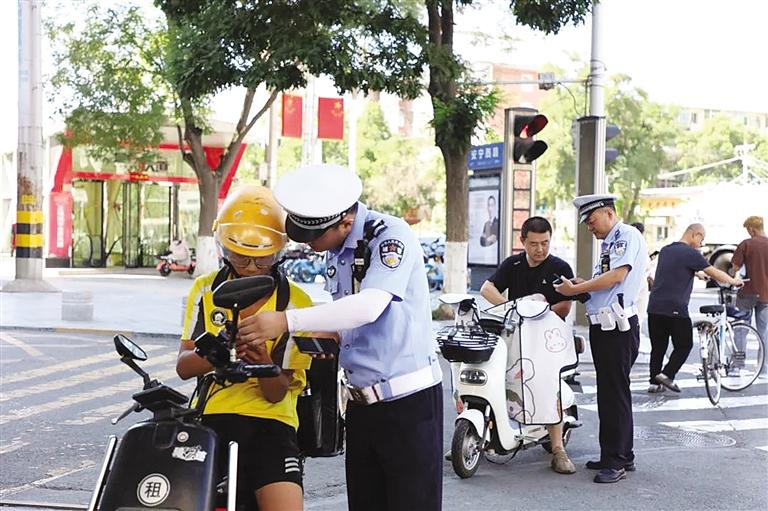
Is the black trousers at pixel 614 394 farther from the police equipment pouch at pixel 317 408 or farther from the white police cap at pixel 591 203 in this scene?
the police equipment pouch at pixel 317 408

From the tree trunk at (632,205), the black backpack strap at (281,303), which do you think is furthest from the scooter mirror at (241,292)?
the tree trunk at (632,205)

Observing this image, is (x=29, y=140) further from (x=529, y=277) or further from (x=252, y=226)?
(x=252, y=226)

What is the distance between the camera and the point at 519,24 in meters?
14.2

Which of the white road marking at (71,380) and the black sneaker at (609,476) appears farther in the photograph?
the white road marking at (71,380)

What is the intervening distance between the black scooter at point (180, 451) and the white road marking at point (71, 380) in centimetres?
642


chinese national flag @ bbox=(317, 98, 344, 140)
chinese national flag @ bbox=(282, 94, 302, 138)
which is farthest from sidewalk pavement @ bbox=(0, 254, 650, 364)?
chinese national flag @ bbox=(317, 98, 344, 140)

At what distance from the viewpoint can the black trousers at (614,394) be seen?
6203 mm


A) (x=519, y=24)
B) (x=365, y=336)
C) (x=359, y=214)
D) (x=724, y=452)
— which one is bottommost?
(x=724, y=452)

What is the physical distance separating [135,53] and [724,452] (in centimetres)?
1989

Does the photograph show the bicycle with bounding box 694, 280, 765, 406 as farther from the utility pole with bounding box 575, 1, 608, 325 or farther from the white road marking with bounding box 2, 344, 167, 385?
the white road marking with bounding box 2, 344, 167, 385

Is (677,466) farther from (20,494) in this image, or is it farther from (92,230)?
(92,230)

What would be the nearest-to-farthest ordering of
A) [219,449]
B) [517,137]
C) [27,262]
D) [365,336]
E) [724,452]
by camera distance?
[219,449], [365,336], [724,452], [517,137], [27,262]

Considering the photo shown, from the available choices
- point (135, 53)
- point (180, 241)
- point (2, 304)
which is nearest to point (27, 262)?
point (2, 304)

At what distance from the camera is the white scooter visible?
20.1ft
